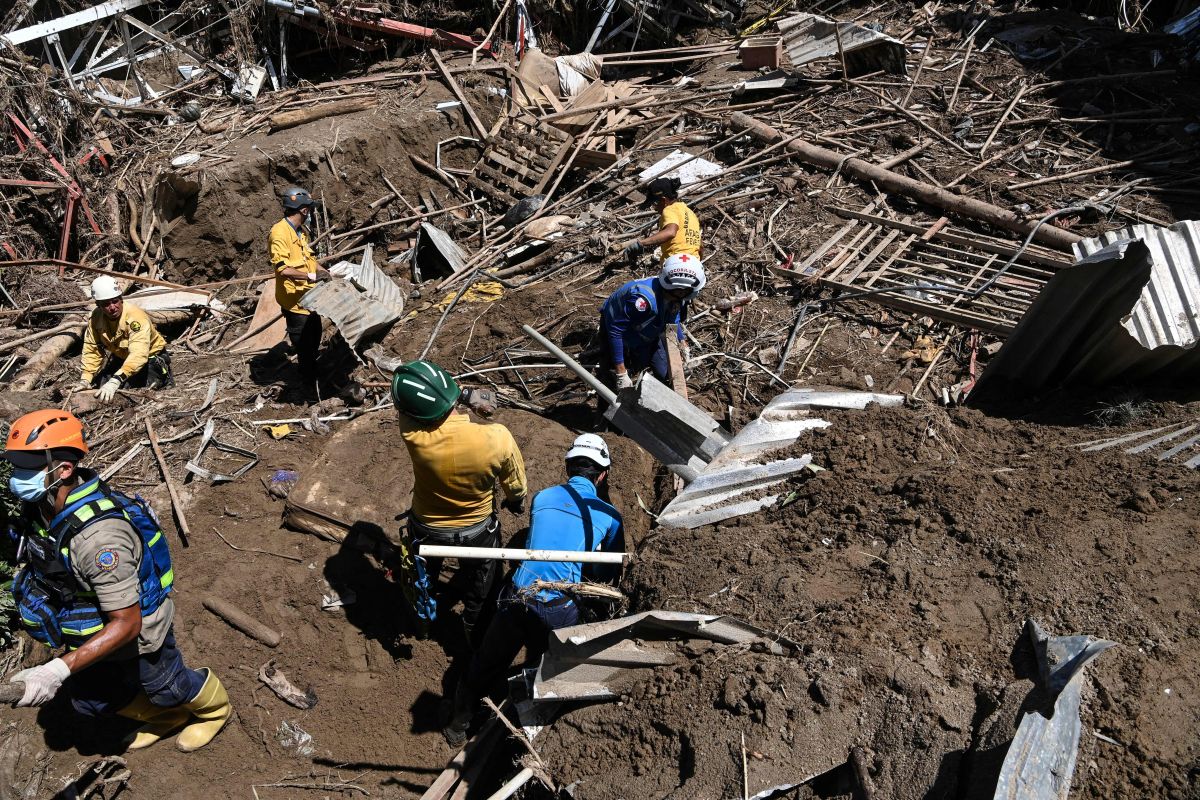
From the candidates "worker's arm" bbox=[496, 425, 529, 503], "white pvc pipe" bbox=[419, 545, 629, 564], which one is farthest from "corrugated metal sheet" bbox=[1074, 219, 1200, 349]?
"worker's arm" bbox=[496, 425, 529, 503]

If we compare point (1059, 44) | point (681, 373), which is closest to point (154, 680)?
point (681, 373)

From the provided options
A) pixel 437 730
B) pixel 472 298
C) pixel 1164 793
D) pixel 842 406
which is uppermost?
pixel 1164 793

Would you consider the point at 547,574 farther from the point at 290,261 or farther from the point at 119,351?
the point at 119,351

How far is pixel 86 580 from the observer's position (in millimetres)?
3873

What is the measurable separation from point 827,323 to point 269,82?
10397 mm

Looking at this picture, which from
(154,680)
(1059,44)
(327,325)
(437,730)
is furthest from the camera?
(1059,44)

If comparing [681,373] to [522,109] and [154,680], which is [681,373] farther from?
[522,109]

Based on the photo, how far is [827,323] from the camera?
26.1 feet

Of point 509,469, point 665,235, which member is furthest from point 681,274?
point 509,469

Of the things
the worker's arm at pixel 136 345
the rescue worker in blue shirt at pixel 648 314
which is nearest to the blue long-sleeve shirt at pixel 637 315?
the rescue worker in blue shirt at pixel 648 314

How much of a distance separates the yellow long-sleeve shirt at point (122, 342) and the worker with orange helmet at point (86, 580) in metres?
3.92

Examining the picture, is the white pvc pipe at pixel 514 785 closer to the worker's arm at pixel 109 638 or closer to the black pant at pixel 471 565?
the black pant at pixel 471 565

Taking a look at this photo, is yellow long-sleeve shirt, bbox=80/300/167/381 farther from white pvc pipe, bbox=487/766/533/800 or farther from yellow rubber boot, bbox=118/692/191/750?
white pvc pipe, bbox=487/766/533/800

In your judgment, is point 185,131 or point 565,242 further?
point 185,131
